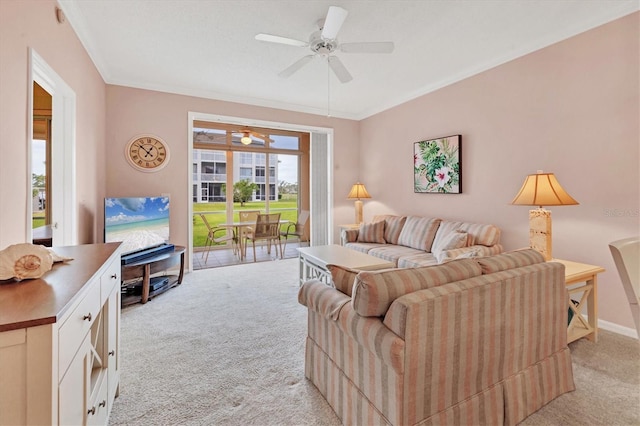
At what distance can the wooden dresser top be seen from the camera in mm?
798

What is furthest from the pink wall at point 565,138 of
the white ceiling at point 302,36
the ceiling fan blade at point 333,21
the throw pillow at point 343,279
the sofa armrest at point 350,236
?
the throw pillow at point 343,279

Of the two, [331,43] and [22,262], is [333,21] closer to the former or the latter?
[331,43]

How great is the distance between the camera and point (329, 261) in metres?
3.06

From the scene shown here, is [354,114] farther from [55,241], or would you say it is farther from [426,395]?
[426,395]

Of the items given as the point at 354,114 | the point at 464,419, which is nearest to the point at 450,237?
the point at 464,419

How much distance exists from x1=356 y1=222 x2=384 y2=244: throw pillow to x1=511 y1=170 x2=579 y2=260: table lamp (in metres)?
A: 2.09

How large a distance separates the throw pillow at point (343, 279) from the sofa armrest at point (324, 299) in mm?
30

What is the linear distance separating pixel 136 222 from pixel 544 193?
4.20 metres

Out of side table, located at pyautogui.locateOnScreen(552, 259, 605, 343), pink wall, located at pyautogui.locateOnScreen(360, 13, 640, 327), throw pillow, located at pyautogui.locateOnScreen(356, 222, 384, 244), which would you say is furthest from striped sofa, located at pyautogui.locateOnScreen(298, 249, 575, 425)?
throw pillow, located at pyautogui.locateOnScreen(356, 222, 384, 244)

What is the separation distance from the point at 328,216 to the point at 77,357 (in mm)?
4790

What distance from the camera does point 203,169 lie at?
6812mm

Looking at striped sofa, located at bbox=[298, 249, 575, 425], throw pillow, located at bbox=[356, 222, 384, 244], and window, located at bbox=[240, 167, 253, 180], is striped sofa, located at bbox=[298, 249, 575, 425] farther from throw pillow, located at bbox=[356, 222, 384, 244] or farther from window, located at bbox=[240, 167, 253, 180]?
window, located at bbox=[240, 167, 253, 180]

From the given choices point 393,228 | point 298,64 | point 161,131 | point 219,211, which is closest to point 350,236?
point 393,228

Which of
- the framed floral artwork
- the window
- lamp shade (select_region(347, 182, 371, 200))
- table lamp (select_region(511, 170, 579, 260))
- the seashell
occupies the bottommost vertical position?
the seashell
